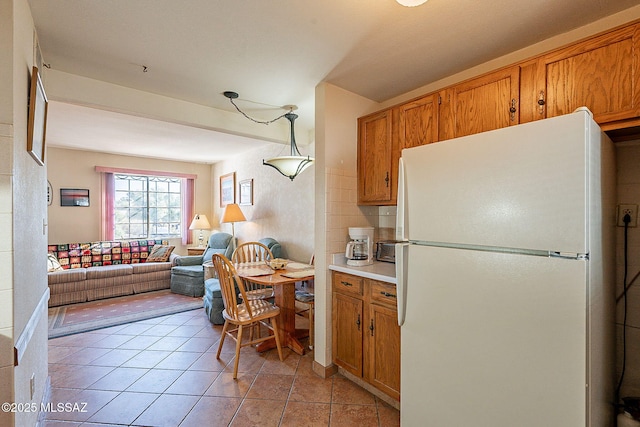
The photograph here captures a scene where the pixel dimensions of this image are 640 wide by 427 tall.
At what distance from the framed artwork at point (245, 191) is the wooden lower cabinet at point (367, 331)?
328 cm

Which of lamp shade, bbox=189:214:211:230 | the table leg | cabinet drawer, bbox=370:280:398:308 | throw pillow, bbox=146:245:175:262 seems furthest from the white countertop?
lamp shade, bbox=189:214:211:230

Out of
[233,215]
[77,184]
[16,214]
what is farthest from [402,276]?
[77,184]

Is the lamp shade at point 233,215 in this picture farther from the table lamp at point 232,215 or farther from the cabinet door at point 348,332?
the cabinet door at point 348,332

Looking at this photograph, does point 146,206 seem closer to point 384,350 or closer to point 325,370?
point 325,370

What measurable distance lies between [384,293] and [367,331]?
0.35 m

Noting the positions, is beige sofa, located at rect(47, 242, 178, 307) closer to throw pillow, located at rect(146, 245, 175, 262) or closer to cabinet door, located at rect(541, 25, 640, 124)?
throw pillow, located at rect(146, 245, 175, 262)

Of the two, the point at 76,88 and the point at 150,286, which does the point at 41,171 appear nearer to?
the point at 76,88

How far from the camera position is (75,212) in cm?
523

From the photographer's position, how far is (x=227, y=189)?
19.8 feet

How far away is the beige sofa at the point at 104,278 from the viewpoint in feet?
13.8

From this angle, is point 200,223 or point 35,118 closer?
point 35,118

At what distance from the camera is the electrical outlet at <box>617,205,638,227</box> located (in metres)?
1.55

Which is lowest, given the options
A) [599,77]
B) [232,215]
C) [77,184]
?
[232,215]

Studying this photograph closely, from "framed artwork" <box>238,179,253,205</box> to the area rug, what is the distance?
1.87 metres
